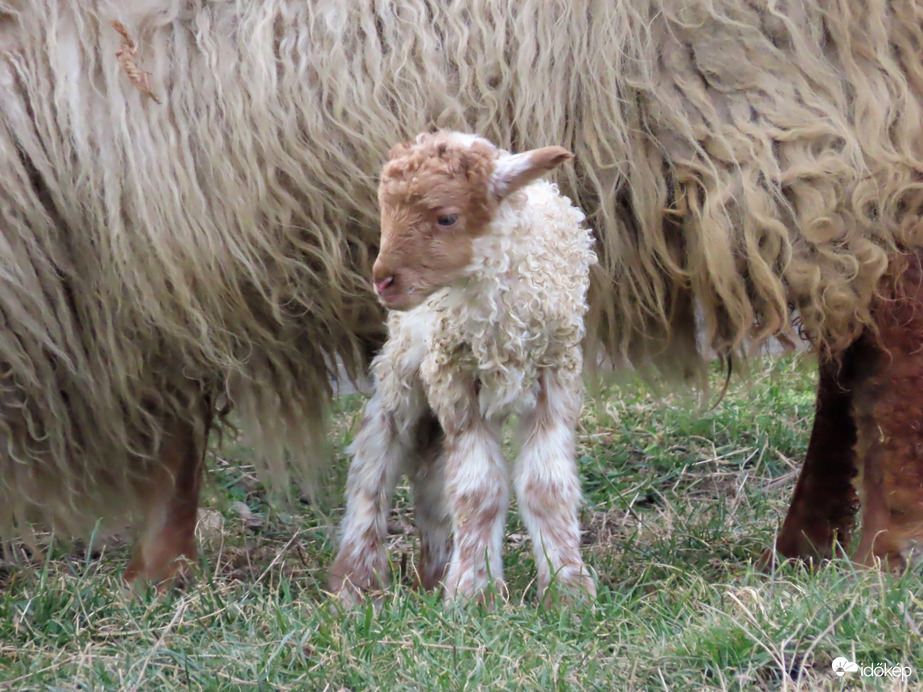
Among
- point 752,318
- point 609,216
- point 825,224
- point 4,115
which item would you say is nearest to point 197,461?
point 4,115

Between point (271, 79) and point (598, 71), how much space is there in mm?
853

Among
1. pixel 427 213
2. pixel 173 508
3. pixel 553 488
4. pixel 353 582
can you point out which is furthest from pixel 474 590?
pixel 173 508

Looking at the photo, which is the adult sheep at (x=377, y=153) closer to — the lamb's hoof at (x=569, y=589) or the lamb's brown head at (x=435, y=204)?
the lamb's brown head at (x=435, y=204)

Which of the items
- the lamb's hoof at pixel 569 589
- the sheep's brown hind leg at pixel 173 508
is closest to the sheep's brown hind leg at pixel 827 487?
the lamb's hoof at pixel 569 589

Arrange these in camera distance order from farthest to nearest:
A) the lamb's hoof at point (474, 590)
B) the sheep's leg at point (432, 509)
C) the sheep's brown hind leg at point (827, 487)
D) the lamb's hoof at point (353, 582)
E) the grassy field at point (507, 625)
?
1. the sheep's brown hind leg at point (827, 487)
2. the sheep's leg at point (432, 509)
3. the lamb's hoof at point (353, 582)
4. the lamb's hoof at point (474, 590)
5. the grassy field at point (507, 625)

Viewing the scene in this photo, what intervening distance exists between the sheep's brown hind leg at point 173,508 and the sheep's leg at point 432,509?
0.74 m

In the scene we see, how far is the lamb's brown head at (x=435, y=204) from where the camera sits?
2.51m

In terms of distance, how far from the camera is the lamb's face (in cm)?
251

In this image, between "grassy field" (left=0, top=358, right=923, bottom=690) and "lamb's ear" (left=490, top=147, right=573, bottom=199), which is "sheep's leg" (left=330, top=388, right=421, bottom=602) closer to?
"grassy field" (left=0, top=358, right=923, bottom=690)

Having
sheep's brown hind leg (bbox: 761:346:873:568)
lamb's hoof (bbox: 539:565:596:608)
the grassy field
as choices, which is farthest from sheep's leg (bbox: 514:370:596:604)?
sheep's brown hind leg (bbox: 761:346:873:568)

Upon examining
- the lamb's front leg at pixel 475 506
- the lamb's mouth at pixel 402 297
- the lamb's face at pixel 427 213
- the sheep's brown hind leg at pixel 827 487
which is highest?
the lamb's face at pixel 427 213

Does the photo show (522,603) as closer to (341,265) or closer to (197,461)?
(341,265)

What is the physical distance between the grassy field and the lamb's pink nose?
2.37ft

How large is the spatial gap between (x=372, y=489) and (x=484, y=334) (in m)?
0.60
